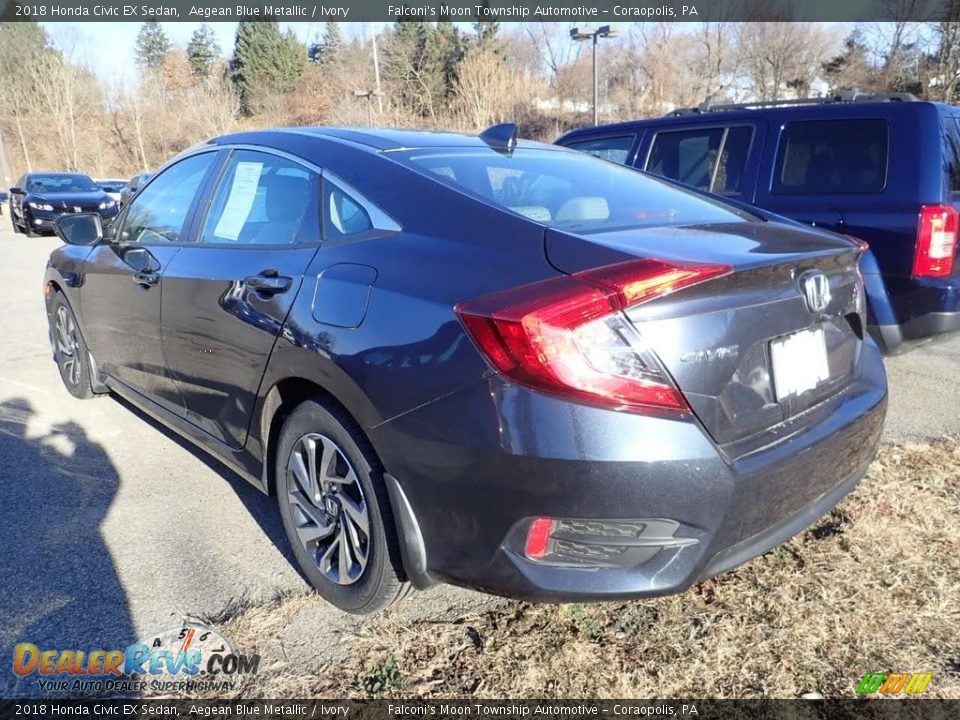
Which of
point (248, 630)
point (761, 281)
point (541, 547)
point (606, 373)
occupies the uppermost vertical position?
point (761, 281)

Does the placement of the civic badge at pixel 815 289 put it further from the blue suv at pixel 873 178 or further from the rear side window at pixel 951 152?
the rear side window at pixel 951 152

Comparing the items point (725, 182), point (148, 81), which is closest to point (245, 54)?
point (148, 81)

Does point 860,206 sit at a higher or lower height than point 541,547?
higher

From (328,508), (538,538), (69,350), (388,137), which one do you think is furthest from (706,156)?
(69,350)

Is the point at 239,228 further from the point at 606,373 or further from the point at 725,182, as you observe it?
the point at 725,182

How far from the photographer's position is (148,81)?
44.2 meters

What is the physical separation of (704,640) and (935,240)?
2.94m

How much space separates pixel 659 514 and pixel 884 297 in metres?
3.09

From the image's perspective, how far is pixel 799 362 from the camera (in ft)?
6.55

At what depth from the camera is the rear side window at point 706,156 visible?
5004 mm

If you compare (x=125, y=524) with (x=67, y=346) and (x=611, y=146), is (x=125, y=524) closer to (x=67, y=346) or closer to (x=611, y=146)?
(x=67, y=346)

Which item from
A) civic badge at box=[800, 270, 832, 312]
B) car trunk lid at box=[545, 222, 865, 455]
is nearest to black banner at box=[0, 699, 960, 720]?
car trunk lid at box=[545, 222, 865, 455]

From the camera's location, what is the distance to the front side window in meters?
3.22

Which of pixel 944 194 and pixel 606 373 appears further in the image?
pixel 944 194
